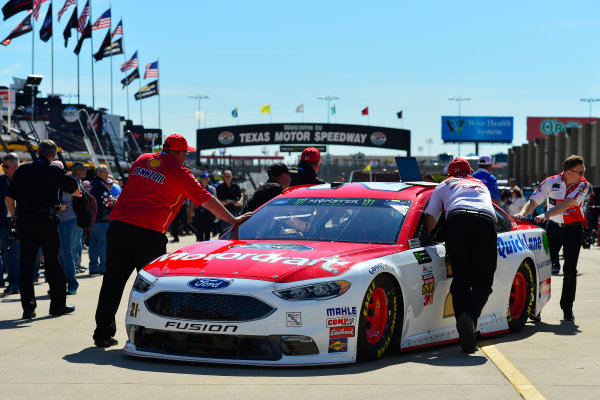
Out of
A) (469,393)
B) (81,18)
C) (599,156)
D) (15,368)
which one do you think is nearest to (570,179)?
(469,393)

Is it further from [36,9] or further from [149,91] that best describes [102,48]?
[149,91]

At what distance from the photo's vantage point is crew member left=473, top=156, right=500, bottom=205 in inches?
487

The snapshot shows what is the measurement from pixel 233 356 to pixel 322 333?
0.62 meters

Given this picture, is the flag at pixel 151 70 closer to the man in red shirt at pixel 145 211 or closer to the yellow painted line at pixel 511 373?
the man in red shirt at pixel 145 211

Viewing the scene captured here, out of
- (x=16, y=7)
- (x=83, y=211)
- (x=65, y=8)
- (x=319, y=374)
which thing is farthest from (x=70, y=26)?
(x=319, y=374)

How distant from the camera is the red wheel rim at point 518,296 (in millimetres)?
8377

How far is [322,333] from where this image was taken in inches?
244

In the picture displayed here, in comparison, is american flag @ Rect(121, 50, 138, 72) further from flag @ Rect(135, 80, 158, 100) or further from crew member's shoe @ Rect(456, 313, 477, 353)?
crew member's shoe @ Rect(456, 313, 477, 353)

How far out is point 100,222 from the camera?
50.1 ft

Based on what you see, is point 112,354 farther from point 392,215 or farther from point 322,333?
point 392,215

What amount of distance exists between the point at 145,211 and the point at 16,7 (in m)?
35.2

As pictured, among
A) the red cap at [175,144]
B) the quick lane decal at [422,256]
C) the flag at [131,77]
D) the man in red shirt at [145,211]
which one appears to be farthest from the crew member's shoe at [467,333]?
the flag at [131,77]

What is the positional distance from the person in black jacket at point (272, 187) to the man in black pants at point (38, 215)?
1.76 meters

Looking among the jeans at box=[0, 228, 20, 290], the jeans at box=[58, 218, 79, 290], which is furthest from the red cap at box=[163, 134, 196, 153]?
the jeans at box=[0, 228, 20, 290]
